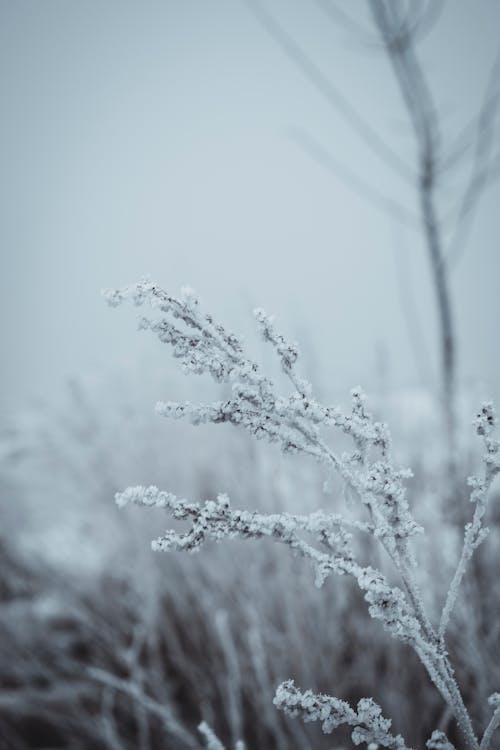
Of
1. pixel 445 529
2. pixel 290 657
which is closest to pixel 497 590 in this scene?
pixel 445 529

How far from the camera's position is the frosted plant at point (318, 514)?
1.64 ft

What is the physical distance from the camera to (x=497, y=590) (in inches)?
79.0

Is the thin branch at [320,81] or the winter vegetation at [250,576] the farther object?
the thin branch at [320,81]

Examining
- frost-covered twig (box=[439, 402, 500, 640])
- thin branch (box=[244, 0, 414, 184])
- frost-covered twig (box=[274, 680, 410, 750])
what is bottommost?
frost-covered twig (box=[274, 680, 410, 750])

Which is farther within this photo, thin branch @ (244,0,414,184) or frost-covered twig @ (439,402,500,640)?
thin branch @ (244,0,414,184)

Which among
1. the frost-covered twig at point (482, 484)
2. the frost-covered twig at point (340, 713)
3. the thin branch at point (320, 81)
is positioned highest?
the thin branch at point (320, 81)

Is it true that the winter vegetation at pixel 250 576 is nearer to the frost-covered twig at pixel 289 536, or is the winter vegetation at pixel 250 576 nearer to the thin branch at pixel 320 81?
the frost-covered twig at pixel 289 536

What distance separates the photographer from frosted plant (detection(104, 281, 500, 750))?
1.64 ft

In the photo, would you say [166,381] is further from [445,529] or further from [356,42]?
[356,42]

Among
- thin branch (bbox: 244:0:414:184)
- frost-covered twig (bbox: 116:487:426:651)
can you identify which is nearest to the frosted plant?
frost-covered twig (bbox: 116:487:426:651)

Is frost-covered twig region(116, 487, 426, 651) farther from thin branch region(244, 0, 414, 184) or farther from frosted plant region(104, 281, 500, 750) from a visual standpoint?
thin branch region(244, 0, 414, 184)

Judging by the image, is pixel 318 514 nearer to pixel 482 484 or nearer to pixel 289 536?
pixel 289 536

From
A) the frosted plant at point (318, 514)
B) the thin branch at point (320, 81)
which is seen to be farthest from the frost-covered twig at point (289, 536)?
the thin branch at point (320, 81)

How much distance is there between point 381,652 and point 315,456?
2.52 m
